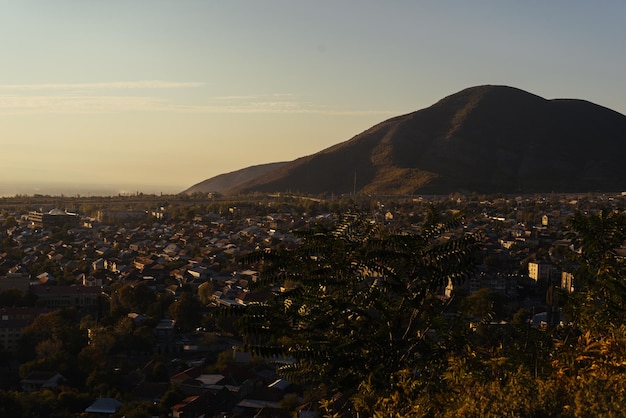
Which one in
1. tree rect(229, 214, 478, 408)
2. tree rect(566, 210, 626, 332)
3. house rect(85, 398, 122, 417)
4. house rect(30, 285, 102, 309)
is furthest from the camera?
house rect(30, 285, 102, 309)

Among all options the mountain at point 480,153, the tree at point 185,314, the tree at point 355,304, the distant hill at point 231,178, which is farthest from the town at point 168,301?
the distant hill at point 231,178

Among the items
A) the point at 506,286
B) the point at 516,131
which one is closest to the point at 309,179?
the point at 516,131

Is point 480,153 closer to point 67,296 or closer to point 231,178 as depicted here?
point 231,178

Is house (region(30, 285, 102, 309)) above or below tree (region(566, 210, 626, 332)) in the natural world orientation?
below

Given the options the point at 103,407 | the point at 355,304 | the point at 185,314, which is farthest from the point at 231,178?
the point at 355,304

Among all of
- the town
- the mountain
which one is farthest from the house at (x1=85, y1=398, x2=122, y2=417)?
the mountain

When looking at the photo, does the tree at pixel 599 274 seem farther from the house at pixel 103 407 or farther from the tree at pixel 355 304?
the house at pixel 103 407

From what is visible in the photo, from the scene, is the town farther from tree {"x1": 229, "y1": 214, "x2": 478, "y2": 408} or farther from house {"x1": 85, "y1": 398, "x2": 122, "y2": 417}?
tree {"x1": 229, "y1": 214, "x2": 478, "y2": 408}
